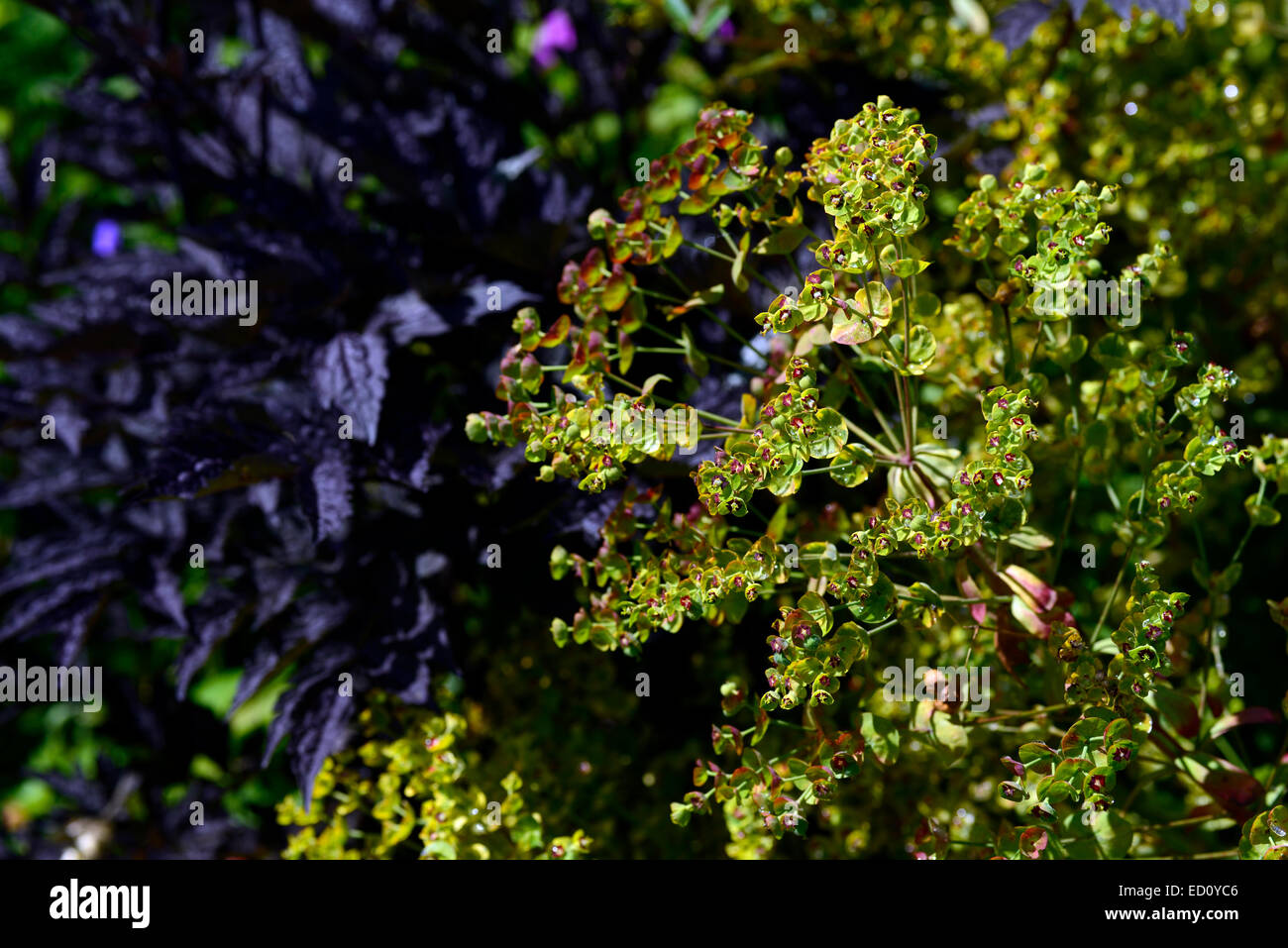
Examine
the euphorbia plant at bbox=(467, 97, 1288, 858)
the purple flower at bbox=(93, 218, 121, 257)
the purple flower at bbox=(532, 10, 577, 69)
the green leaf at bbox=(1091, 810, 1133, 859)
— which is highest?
the purple flower at bbox=(532, 10, 577, 69)

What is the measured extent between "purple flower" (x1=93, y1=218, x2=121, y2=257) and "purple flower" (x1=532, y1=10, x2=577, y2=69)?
0.93 metres

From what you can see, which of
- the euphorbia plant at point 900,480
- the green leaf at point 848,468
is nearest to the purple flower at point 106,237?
the euphorbia plant at point 900,480

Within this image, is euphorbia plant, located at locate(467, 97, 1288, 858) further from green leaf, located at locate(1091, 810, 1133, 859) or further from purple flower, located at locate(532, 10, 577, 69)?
purple flower, located at locate(532, 10, 577, 69)

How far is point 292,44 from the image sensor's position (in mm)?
1584

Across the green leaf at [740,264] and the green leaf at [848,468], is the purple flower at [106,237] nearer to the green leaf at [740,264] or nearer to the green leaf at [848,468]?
the green leaf at [740,264]

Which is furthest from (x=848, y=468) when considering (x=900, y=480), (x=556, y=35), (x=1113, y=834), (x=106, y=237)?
(x=106, y=237)

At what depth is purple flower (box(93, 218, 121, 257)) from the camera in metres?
1.88

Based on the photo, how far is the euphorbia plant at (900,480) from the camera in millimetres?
722

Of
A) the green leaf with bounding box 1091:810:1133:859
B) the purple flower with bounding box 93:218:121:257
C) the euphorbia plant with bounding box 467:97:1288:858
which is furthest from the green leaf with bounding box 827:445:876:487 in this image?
the purple flower with bounding box 93:218:121:257

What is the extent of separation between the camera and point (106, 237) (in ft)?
6.28

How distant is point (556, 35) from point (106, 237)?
102 centimetres
